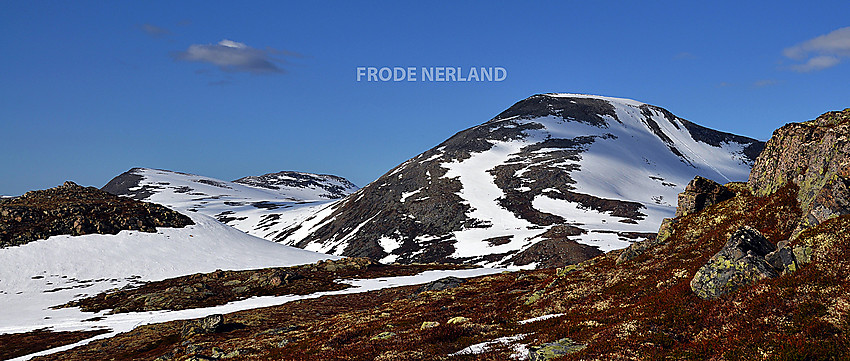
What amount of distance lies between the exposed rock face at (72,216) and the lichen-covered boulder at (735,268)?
10627 centimetres

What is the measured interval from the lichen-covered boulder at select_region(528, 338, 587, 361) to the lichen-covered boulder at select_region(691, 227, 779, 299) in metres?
6.98

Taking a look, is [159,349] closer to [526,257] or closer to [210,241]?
[210,241]

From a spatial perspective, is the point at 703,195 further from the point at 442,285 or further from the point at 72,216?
the point at 72,216

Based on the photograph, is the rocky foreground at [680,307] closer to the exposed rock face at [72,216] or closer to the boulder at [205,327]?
the boulder at [205,327]

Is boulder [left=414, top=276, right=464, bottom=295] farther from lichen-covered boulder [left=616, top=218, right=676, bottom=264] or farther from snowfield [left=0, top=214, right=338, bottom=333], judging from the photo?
snowfield [left=0, top=214, right=338, bottom=333]

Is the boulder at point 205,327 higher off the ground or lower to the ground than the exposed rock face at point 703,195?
lower

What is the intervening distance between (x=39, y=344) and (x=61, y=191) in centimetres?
8728

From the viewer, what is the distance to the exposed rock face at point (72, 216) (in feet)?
292

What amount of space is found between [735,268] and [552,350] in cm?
951

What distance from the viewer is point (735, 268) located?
818 inches

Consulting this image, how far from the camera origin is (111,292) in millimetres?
72812

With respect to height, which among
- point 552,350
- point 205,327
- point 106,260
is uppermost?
point 106,260

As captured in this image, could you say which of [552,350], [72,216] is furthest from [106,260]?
[552,350]

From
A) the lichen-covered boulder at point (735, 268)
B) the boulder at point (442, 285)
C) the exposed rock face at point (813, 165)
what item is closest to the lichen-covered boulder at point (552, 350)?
the lichen-covered boulder at point (735, 268)
